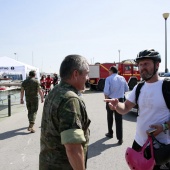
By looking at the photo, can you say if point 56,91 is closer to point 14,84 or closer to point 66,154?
point 66,154

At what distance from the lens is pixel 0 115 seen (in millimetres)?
10016

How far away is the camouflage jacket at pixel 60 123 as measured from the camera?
5.92 feet

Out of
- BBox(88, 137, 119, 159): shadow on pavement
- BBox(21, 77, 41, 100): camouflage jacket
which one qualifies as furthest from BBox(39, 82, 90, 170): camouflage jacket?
BBox(21, 77, 41, 100): camouflage jacket

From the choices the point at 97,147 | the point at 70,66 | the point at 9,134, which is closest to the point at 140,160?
the point at 70,66

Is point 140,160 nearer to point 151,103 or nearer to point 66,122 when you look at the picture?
point 151,103

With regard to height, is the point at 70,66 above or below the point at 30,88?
above

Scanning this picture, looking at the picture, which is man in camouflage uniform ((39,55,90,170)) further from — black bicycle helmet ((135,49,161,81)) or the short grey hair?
black bicycle helmet ((135,49,161,81))

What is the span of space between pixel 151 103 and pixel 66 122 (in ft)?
3.99

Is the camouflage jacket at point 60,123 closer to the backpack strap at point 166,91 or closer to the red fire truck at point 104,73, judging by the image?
the backpack strap at point 166,91

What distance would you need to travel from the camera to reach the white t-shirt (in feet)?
8.68

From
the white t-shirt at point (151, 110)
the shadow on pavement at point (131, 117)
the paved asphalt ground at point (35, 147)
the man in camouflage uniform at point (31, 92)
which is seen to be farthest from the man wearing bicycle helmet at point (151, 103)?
the shadow on pavement at point (131, 117)

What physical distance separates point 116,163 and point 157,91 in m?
2.36

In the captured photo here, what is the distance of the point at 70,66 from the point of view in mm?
1981

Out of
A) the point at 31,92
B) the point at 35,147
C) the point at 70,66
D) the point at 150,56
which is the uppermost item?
the point at 150,56
